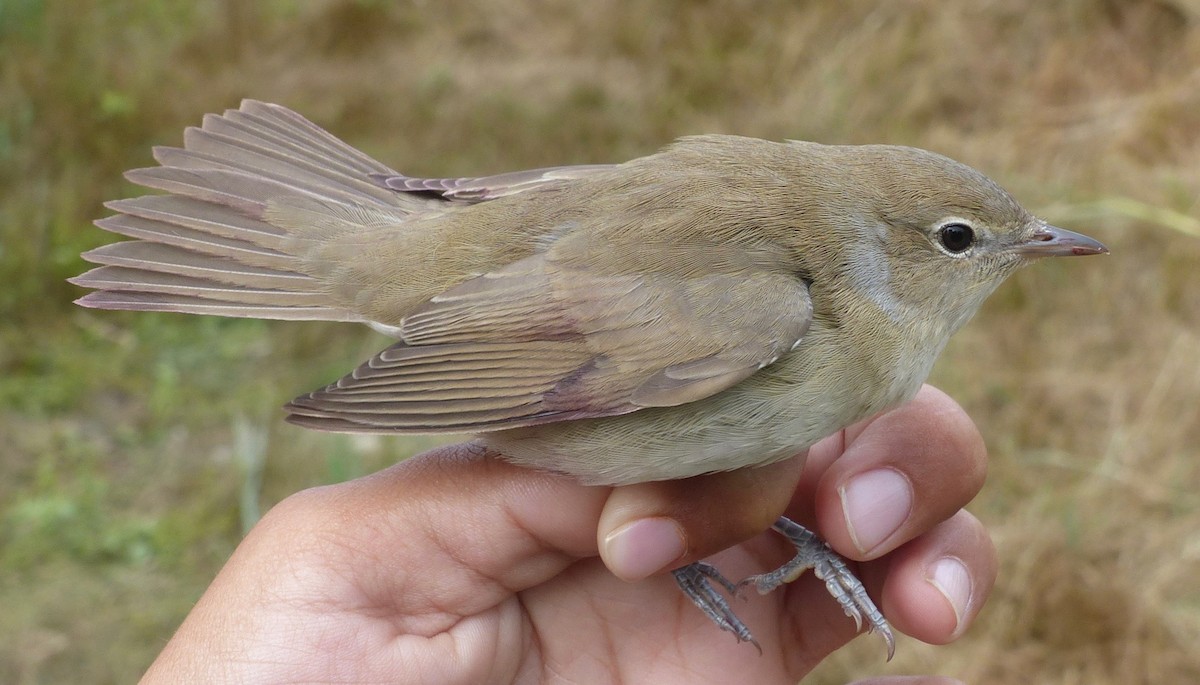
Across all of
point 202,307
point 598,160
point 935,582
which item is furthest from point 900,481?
point 598,160

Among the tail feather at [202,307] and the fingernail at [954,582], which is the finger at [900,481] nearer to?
the fingernail at [954,582]

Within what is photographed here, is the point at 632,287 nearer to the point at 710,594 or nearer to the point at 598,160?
the point at 710,594

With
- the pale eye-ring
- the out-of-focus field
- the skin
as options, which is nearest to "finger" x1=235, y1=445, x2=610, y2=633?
the skin

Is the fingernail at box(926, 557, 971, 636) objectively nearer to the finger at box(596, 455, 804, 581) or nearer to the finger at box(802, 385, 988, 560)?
the finger at box(802, 385, 988, 560)

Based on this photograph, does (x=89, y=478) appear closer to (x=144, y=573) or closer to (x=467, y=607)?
(x=144, y=573)

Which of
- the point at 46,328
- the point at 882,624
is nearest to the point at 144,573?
the point at 46,328

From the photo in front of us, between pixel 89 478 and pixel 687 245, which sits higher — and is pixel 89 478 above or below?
below
